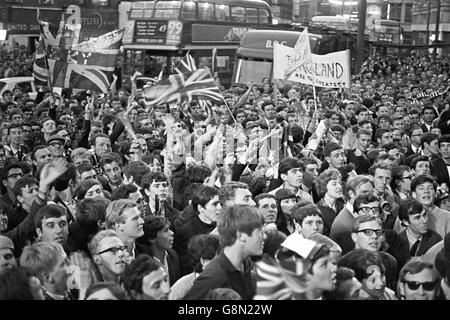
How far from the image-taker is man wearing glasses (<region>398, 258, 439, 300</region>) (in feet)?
16.0

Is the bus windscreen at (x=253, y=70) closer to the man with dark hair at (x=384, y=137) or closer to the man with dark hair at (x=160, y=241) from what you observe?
the man with dark hair at (x=384, y=137)

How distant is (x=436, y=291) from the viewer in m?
4.93

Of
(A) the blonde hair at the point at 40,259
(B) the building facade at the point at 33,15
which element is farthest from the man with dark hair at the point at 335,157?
(B) the building facade at the point at 33,15

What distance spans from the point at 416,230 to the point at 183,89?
4.93m

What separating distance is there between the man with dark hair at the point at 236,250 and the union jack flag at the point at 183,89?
6151 millimetres

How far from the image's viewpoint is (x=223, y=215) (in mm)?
4898

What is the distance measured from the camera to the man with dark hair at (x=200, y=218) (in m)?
6.74

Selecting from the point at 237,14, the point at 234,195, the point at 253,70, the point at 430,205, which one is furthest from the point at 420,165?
the point at 237,14

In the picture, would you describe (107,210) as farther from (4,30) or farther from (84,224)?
(4,30)

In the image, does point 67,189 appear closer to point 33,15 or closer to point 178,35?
point 178,35

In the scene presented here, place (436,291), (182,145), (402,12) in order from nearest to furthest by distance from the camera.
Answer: (436,291) < (182,145) < (402,12)
